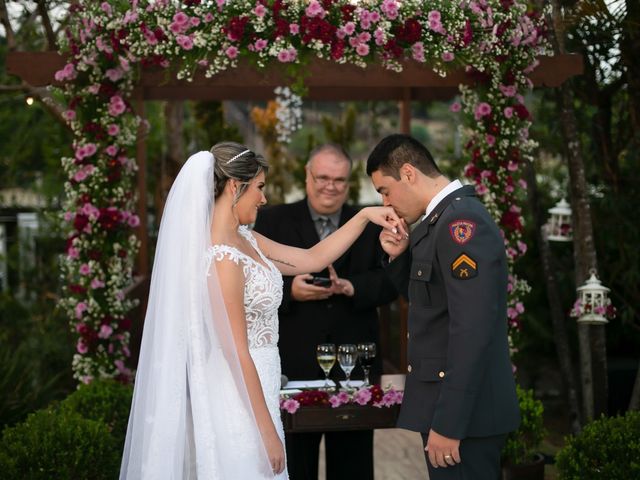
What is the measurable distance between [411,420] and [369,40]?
105 inches

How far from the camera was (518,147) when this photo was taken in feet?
20.6

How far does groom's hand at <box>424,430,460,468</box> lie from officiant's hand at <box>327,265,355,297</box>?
1606 millimetres

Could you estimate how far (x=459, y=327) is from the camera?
3338 mm

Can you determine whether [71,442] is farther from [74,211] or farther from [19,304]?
[19,304]

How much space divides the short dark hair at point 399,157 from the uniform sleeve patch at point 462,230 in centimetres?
35

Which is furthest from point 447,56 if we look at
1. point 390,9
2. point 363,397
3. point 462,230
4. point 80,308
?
point 80,308

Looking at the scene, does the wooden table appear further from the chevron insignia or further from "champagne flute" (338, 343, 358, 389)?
the chevron insignia

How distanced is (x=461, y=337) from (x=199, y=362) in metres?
0.96

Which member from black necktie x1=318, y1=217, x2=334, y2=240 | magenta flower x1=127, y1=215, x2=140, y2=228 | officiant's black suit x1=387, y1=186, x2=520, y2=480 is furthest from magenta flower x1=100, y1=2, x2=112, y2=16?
officiant's black suit x1=387, y1=186, x2=520, y2=480

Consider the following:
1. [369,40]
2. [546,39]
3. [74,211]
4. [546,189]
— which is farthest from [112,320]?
[546,189]

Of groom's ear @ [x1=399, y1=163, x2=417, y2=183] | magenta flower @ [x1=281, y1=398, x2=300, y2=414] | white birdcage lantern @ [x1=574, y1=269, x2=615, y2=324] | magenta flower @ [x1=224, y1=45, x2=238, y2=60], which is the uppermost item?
magenta flower @ [x1=224, y1=45, x2=238, y2=60]

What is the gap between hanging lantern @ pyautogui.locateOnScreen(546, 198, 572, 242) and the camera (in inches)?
268

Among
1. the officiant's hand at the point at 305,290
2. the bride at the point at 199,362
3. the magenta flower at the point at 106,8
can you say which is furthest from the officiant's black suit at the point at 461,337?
the magenta flower at the point at 106,8

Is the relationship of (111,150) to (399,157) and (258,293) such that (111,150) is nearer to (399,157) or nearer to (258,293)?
(258,293)
